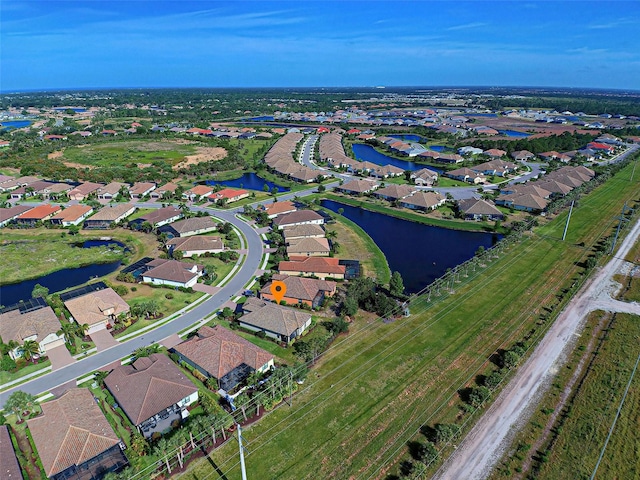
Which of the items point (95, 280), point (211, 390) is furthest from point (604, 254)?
point (95, 280)

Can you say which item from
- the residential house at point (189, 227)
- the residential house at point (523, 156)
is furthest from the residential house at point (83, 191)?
the residential house at point (523, 156)

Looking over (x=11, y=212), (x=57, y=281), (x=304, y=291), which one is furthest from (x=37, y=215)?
(x=304, y=291)

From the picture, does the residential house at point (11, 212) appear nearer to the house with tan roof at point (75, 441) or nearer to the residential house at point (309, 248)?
the residential house at point (309, 248)

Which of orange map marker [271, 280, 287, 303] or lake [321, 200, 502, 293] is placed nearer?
orange map marker [271, 280, 287, 303]

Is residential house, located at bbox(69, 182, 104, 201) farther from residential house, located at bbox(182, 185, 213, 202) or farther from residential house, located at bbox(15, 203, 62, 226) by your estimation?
residential house, located at bbox(182, 185, 213, 202)

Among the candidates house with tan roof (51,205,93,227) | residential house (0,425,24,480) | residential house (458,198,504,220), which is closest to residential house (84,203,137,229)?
house with tan roof (51,205,93,227)
